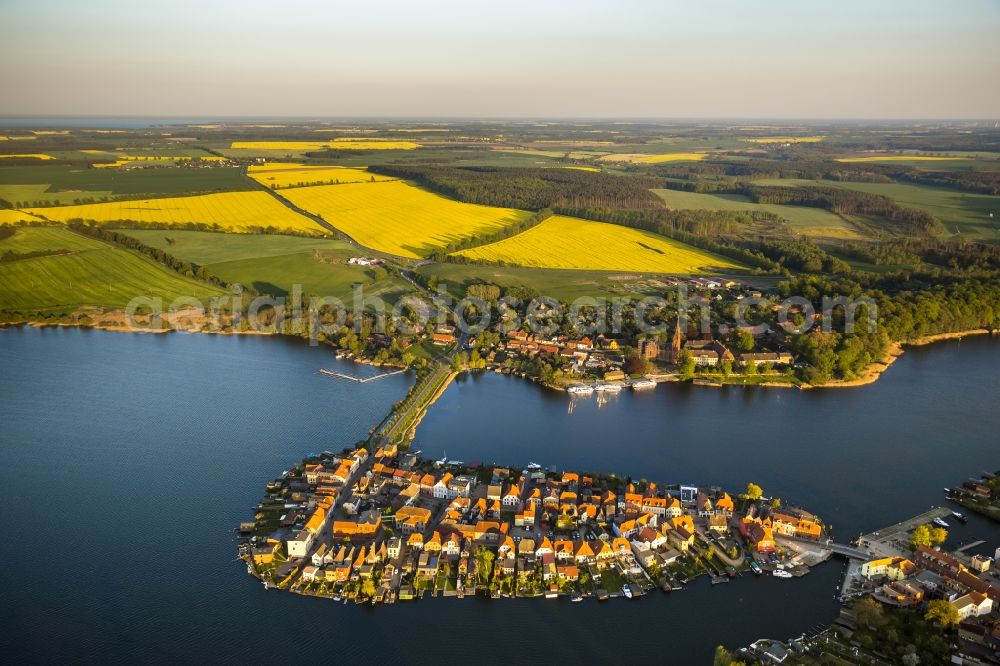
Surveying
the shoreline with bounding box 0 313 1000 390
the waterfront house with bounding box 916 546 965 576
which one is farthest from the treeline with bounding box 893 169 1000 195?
A: the waterfront house with bounding box 916 546 965 576

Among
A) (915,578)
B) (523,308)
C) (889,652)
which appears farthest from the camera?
(523,308)

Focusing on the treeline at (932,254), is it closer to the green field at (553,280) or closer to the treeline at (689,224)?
the treeline at (689,224)

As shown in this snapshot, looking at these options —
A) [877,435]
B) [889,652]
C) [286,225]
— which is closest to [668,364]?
[877,435]

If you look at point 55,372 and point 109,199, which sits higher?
point 109,199

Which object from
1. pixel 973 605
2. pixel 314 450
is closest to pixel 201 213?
pixel 314 450

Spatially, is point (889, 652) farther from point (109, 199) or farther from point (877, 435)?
point (109, 199)

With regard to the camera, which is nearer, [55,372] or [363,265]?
[55,372]

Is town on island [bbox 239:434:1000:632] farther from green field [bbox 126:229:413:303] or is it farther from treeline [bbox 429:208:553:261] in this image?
treeline [bbox 429:208:553:261]
